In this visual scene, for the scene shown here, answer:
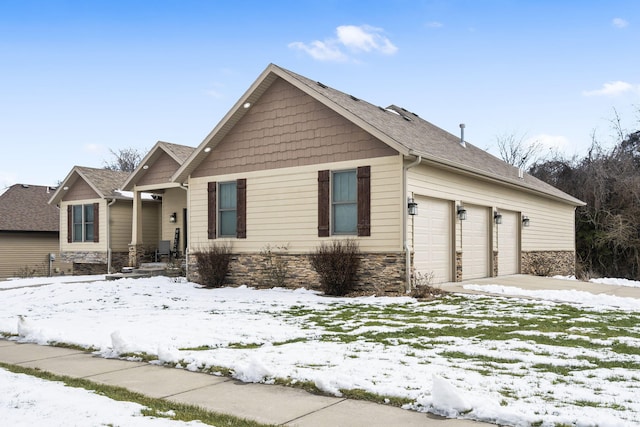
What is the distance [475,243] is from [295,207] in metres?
5.16

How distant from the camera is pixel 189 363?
18.3ft

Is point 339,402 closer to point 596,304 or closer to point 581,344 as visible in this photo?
point 581,344

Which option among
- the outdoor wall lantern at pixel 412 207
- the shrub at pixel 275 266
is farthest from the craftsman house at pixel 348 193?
the shrub at pixel 275 266

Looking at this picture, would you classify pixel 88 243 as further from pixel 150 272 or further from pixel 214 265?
pixel 214 265

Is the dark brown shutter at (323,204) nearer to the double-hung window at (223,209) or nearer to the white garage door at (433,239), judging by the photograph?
the white garage door at (433,239)

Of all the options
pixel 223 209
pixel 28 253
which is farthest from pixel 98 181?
pixel 223 209

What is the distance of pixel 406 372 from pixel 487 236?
11491 millimetres

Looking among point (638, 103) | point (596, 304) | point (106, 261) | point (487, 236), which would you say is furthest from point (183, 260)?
point (638, 103)

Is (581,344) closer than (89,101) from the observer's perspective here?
Yes

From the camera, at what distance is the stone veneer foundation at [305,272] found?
473 inches

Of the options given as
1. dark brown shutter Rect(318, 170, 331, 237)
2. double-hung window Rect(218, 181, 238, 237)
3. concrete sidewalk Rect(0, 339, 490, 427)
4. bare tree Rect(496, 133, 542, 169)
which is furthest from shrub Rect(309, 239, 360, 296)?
bare tree Rect(496, 133, 542, 169)

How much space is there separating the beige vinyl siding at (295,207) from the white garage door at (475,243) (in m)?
3.24

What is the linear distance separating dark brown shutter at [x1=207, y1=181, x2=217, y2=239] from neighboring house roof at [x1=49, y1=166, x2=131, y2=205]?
Result: 7.27m

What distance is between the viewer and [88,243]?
875 inches
